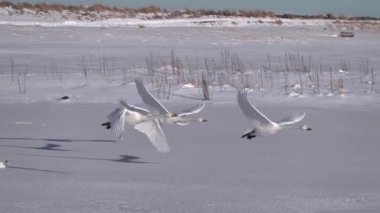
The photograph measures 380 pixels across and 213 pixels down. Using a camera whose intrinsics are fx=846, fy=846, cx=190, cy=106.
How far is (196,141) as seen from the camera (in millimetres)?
7332

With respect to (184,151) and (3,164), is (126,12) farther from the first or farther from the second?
(3,164)

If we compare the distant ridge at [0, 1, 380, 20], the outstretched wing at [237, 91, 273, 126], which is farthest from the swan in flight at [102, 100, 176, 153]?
the distant ridge at [0, 1, 380, 20]

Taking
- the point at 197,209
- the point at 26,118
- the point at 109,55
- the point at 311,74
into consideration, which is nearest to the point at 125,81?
the point at 311,74

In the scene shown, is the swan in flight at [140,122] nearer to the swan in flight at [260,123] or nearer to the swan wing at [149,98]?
the swan wing at [149,98]

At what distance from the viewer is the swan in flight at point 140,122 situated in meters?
6.20

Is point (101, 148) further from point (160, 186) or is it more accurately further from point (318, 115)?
point (318, 115)

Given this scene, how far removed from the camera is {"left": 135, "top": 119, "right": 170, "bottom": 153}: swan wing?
6.16 meters

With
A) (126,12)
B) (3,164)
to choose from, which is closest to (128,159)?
(3,164)

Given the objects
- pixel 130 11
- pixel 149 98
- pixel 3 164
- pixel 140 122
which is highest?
pixel 149 98

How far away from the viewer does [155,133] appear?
20.8 ft

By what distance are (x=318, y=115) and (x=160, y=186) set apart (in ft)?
13.1

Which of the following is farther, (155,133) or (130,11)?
(130,11)

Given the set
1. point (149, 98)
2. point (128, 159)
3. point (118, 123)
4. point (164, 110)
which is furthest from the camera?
point (149, 98)

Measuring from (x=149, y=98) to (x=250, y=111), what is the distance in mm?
1065
